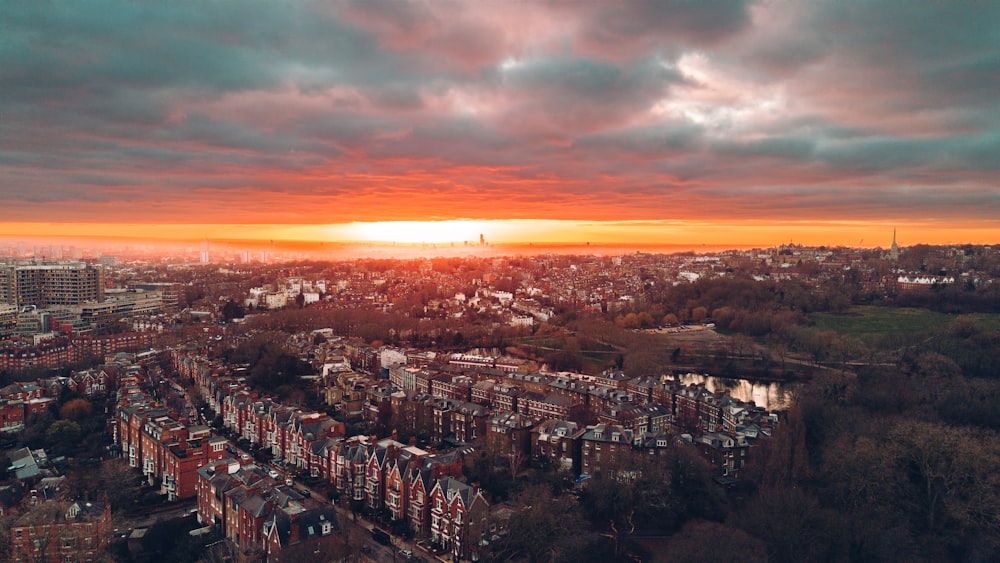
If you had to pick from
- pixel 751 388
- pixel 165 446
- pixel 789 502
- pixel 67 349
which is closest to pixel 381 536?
pixel 165 446

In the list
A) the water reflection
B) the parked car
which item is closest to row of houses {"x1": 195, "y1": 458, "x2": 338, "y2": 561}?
the parked car

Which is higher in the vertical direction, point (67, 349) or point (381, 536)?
point (67, 349)

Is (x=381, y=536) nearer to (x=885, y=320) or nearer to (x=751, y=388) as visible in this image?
(x=751, y=388)

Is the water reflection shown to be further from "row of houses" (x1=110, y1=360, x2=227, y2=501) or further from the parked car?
"row of houses" (x1=110, y1=360, x2=227, y2=501)

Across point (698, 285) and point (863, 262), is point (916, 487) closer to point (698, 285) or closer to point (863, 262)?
point (698, 285)

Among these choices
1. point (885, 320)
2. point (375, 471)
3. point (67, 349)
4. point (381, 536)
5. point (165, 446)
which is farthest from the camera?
point (885, 320)

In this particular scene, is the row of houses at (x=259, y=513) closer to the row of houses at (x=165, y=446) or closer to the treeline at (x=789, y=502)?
the row of houses at (x=165, y=446)

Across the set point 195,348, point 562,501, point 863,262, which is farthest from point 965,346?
point 863,262

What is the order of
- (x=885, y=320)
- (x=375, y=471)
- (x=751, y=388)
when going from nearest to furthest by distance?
1. (x=375, y=471)
2. (x=751, y=388)
3. (x=885, y=320)

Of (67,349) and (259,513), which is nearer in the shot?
(259,513)
